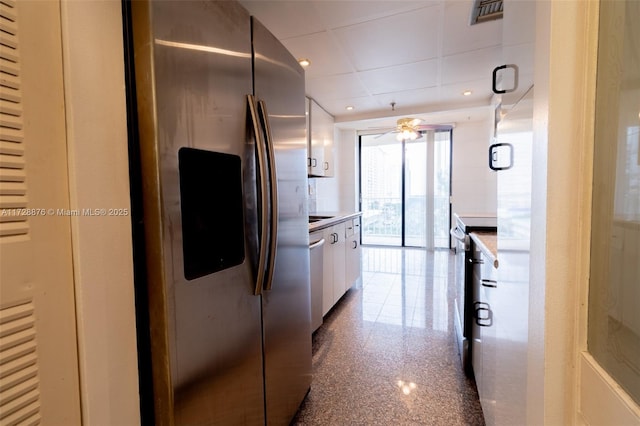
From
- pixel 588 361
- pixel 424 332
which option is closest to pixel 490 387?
pixel 588 361

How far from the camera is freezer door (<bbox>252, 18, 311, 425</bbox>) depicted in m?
1.23

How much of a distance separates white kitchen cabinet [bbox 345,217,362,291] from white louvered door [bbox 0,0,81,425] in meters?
2.61

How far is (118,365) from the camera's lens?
2.42 feet

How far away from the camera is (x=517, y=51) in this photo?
88 cm

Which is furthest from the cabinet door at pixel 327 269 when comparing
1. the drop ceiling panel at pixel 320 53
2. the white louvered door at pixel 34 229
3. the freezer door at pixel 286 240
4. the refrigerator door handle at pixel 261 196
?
the white louvered door at pixel 34 229

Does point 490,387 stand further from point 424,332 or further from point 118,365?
point 118,365

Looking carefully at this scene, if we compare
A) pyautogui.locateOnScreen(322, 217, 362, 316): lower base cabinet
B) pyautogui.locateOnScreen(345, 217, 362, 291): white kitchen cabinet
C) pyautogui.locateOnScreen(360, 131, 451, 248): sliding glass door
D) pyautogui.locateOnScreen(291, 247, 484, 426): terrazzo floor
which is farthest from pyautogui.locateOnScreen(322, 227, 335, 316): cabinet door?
pyautogui.locateOnScreen(360, 131, 451, 248): sliding glass door

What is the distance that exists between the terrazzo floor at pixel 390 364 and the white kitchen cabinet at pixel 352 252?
9.0 inches

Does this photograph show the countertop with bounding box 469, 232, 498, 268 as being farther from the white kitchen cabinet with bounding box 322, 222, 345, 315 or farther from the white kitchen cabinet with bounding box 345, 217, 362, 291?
the white kitchen cabinet with bounding box 345, 217, 362, 291

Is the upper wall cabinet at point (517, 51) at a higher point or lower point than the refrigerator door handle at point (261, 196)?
higher

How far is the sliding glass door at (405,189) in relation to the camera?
5.65 metres

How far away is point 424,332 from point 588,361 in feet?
6.91

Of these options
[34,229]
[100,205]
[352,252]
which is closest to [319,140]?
[352,252]

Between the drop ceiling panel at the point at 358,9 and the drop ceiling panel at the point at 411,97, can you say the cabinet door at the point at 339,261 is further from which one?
the drop ceiling panel at the point at 411,97
